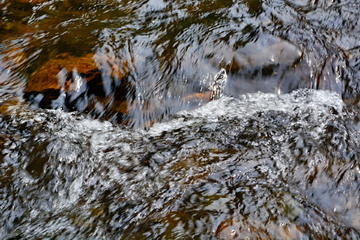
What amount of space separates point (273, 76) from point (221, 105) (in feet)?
3.05

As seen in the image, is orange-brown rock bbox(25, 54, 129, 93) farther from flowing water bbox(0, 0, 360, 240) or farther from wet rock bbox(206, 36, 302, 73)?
wet rock bbox(206, 36, 302, 73)

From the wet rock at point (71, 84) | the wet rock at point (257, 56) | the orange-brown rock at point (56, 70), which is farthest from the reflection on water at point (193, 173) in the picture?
the wet rock at point (257, 56)

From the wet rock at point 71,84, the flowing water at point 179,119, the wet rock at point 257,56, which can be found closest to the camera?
the flowing water at point 179,119

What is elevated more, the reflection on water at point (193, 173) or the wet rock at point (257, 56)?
the wet rock at point (257, 56)

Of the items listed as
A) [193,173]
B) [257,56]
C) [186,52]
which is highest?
[186,52]

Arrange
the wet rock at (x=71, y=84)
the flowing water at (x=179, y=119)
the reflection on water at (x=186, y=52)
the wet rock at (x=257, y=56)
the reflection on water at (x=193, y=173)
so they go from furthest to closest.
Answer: the wet rock at (x=257, y=56) → the reflection on water at (x=186, y=52) → the wet rock at (x=71, y=84) → the flowing water at (x=179, y=119) → the reflection on water at (x=193, y=173)

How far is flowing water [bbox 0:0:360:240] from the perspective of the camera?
2.61 m

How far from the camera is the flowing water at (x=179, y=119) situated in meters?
2.61

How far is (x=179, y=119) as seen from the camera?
4160mm

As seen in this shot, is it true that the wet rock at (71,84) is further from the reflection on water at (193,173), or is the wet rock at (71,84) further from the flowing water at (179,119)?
the reflection on water at (193,173)

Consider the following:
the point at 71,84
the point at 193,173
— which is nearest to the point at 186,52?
the point at 71,84

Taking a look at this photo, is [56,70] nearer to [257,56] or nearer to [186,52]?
[186,52]

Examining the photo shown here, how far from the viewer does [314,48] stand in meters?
4.54

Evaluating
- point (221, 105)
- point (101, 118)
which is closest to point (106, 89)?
point (101, 118)
